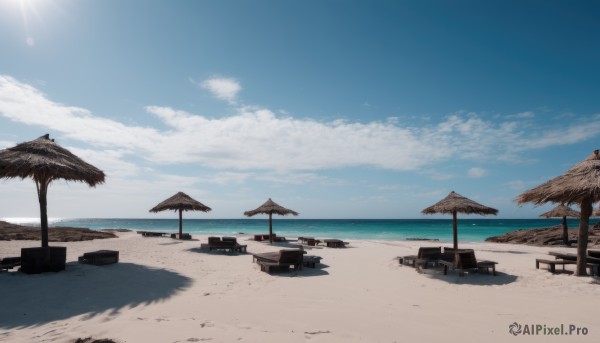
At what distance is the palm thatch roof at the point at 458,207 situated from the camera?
41.8 ft

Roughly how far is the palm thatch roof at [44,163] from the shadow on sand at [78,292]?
2.61 m

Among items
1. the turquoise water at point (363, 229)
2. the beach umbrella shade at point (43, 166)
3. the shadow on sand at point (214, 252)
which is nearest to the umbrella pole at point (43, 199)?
the beach umbrella shade at point (43, 166)

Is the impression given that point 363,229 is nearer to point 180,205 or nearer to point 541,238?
A: point 541,238

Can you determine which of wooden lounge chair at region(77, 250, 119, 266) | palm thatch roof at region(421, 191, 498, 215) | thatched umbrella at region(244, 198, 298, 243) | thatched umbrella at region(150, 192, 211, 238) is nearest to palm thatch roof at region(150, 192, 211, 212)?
thatched umbrella at region(150, 192, 211, 238)

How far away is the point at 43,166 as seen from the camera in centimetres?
863

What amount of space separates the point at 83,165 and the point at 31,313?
5.97 metres

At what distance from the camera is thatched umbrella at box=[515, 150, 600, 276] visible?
810cm

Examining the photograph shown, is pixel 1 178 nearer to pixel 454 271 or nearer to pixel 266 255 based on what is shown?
pixel 266 255

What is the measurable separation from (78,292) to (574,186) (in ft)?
38.3

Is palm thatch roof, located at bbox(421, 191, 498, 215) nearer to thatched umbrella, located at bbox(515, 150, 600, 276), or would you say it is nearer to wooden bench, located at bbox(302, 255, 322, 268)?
thatched umbrella, located at bbox(515, 150, 600, 276)

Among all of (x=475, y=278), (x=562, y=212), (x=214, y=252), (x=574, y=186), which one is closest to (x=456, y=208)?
(x=475, y=278)

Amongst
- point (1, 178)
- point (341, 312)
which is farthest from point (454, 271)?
point (1, 178)

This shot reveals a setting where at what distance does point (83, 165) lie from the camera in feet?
33.7

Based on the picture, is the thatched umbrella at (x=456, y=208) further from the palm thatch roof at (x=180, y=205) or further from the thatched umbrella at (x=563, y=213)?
the palm thatch roof at (x=180, y=205)
